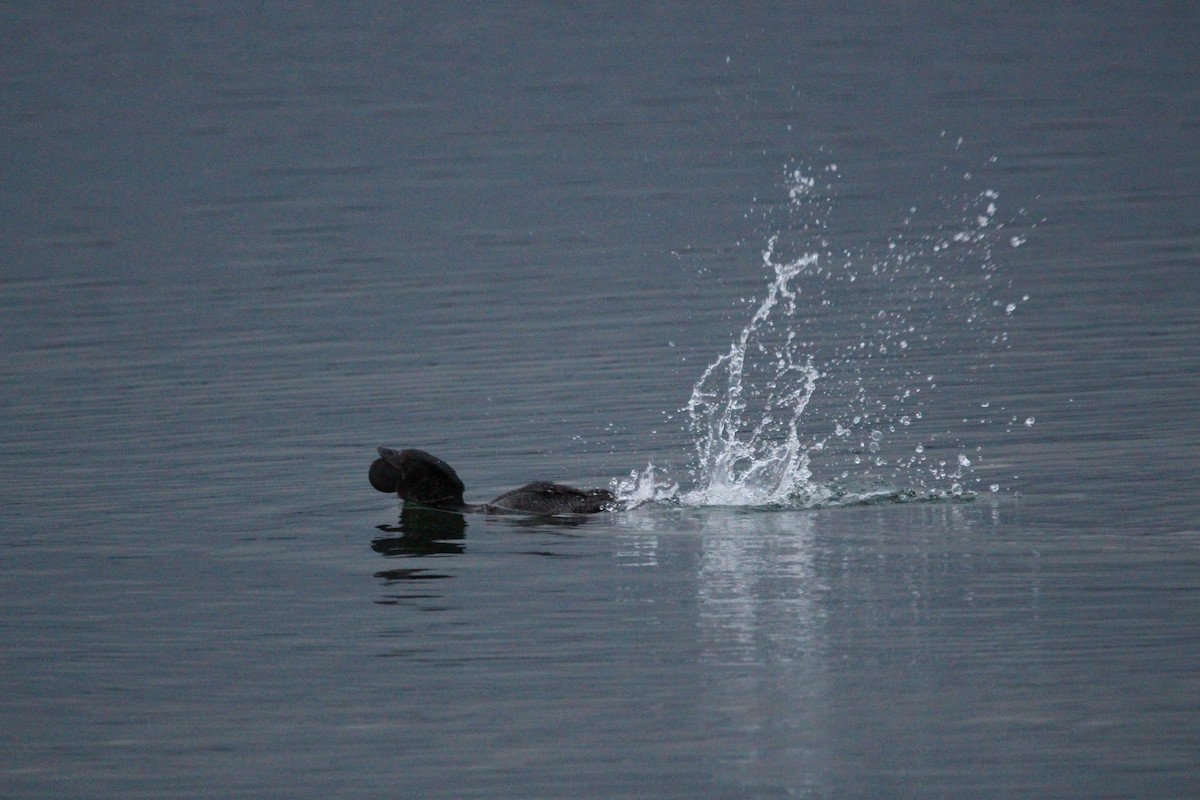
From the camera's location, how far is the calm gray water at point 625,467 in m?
10.9

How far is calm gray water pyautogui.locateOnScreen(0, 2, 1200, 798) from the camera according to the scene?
1094 centimetres

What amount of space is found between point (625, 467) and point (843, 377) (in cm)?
408

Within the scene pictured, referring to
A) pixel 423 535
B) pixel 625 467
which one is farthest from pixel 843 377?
pixel 423 535

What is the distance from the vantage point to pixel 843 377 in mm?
20828

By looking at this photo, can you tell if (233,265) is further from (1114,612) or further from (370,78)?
(370,78)

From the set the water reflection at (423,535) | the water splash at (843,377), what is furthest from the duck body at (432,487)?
the water splash at (843,377)

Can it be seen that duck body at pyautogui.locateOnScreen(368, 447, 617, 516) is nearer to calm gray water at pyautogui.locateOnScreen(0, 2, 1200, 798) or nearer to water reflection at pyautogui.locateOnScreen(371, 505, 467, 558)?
water reflection at pyautogui.locateOnScreen(371, 505, 467, 558)

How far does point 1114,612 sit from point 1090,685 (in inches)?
49.6

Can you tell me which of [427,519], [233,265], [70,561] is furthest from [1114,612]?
[233,265]

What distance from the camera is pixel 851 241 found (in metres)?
29.8

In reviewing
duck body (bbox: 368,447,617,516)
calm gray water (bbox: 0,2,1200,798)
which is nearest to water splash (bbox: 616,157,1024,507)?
calm gray water (bbox: 0,2,1200,798)

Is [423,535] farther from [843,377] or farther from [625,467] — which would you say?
[843,377]

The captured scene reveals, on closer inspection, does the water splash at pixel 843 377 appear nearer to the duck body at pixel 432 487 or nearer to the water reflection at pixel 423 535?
the duck body at pixel 432 487

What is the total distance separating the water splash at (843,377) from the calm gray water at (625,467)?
75mm
